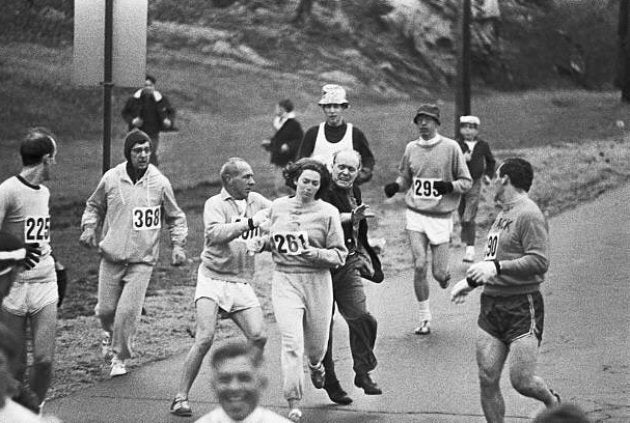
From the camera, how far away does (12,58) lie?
25016 mm

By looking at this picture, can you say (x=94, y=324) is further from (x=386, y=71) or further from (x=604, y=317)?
(x=386, y=71)

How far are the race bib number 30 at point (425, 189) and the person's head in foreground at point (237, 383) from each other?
7.48 m

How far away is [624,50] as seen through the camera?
115ft

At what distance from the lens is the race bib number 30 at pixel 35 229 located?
9.38 meters

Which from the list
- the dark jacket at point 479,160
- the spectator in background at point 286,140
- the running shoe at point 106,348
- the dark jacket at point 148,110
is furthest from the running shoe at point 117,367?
the dark jacket at point 148,110

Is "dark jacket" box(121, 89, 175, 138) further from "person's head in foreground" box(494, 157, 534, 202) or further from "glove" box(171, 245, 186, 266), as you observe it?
"person's head in foreground" box(494, 157, 534, 202)

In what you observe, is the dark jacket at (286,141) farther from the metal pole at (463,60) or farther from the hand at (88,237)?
the hand at (88,237)

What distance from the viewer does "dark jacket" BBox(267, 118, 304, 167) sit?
67.5ft

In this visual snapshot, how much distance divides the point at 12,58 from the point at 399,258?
10026 mm

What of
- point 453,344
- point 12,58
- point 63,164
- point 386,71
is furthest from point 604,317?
point 386,71

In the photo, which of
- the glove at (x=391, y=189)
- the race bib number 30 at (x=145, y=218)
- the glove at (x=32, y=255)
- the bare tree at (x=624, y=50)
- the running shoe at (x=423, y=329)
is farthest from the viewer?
the bare tree at (x=624, y=50)

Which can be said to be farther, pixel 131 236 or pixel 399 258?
pixel 399 258

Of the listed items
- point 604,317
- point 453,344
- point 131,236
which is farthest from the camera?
point 604,317

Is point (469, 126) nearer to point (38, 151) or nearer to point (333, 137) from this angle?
point (333, 137)
